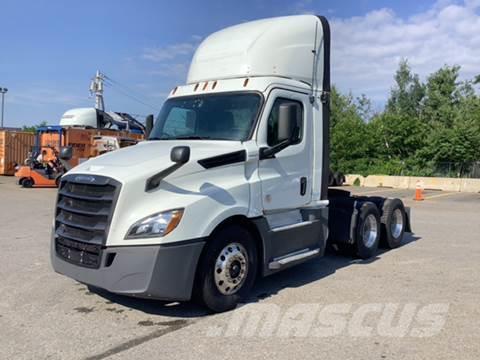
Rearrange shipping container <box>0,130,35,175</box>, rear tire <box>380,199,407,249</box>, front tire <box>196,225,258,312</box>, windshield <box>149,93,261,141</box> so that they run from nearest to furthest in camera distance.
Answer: front tire <box>196,225,258,312</box> < windshield <box>149,93,261,141</box> < rear tire <box>380,199,407,249</box> < shipping container <box>0,130,35,175</box>

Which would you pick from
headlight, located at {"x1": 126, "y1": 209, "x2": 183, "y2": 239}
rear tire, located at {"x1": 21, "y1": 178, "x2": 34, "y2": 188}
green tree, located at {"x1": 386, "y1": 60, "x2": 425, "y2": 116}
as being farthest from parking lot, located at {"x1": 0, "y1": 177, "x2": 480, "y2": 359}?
green tree, located at {"x1": 386, "y1": 60, "x2": 425, "y2": 116}

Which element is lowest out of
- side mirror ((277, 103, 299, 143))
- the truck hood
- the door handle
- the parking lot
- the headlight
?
the parking lot

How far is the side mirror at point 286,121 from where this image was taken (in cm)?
559

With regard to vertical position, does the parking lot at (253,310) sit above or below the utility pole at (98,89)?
below

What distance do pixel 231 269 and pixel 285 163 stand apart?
1.61 metres

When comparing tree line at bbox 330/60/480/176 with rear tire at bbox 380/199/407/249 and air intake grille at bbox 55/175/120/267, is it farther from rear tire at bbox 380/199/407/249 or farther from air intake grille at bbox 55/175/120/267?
air intake grille at bbox 55/175/120/267

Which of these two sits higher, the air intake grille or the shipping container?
the shipping container

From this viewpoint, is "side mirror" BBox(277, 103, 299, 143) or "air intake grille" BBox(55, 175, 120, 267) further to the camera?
"side mirror" BBox(277, 103, 299, 143)

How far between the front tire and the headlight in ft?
1.85

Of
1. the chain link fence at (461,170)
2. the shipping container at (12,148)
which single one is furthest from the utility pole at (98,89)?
the chain link fence at (461,170)

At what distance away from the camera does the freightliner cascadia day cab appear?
473 centimetres

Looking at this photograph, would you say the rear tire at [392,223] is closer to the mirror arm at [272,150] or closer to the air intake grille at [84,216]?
the mirror arm at [272,150]

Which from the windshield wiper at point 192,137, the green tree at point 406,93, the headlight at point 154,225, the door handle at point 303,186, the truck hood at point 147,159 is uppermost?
the green tree at point 406,93

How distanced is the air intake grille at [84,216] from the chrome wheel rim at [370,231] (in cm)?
490
